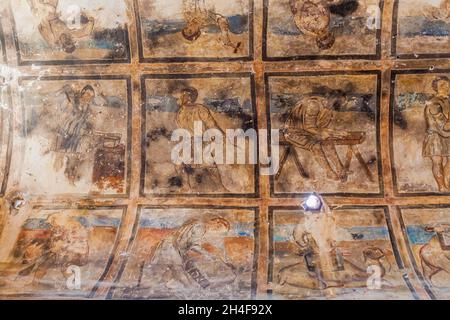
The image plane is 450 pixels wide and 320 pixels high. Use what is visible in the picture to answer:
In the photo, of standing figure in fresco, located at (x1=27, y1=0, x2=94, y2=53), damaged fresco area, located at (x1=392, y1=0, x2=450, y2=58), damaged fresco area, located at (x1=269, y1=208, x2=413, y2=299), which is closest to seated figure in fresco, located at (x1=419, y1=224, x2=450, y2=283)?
damaged fresco area, located at (x1=269, y1=208, x2=413, y2=299)

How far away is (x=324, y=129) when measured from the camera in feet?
33.1

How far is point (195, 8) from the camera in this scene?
984 cm

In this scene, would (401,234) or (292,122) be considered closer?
(401,234)

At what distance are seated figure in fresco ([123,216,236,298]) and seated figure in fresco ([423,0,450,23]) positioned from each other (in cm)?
469

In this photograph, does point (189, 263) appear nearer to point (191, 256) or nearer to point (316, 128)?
point (191, 256)

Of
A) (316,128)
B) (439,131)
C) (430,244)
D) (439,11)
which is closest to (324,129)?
(316,128)

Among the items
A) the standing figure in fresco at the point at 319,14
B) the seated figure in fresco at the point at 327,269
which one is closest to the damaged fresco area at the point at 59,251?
the seated figure in fresco at the point at 327,269

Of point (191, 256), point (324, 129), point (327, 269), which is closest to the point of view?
point (327, 269)

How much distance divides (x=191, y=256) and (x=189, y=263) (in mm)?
163

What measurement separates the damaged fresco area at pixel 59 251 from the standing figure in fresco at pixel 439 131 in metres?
5.17

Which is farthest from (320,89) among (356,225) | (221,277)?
(221,277)

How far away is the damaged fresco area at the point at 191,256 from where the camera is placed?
8227mm

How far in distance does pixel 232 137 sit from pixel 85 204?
2.68 m

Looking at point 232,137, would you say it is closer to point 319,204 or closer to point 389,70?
point 319,204
